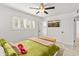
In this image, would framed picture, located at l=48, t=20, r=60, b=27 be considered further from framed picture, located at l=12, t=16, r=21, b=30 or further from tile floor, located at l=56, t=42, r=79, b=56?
framed picture, located at l=12, t=16, r=21, b=30

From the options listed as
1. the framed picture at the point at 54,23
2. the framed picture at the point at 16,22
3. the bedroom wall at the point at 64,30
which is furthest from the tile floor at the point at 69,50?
the framed picture at the point at 16,22

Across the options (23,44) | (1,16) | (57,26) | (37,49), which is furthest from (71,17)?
(1,16)

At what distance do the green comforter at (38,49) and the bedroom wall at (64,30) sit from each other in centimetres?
15

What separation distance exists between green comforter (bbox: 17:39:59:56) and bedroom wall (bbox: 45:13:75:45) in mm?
147

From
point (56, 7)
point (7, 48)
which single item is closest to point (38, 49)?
point (7, 48)

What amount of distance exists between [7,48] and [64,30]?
763 millimetres

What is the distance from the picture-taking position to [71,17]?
139cm

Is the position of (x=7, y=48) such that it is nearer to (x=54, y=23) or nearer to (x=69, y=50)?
(x=54, y=23)

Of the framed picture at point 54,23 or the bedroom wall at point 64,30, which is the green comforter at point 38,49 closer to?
the bedroom wall at point 64,30

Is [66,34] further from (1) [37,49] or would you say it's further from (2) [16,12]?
(2) [16,12]

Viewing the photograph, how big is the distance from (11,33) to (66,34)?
2.36 ft

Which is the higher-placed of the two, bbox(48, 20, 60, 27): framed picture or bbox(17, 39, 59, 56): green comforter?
bbox(48, 20, 60, 27): framed picture

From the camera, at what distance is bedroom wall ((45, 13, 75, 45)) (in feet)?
4.67

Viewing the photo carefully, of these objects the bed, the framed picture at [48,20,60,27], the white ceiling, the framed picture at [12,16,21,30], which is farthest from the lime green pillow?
the framed picture at [48,20,60,27]
